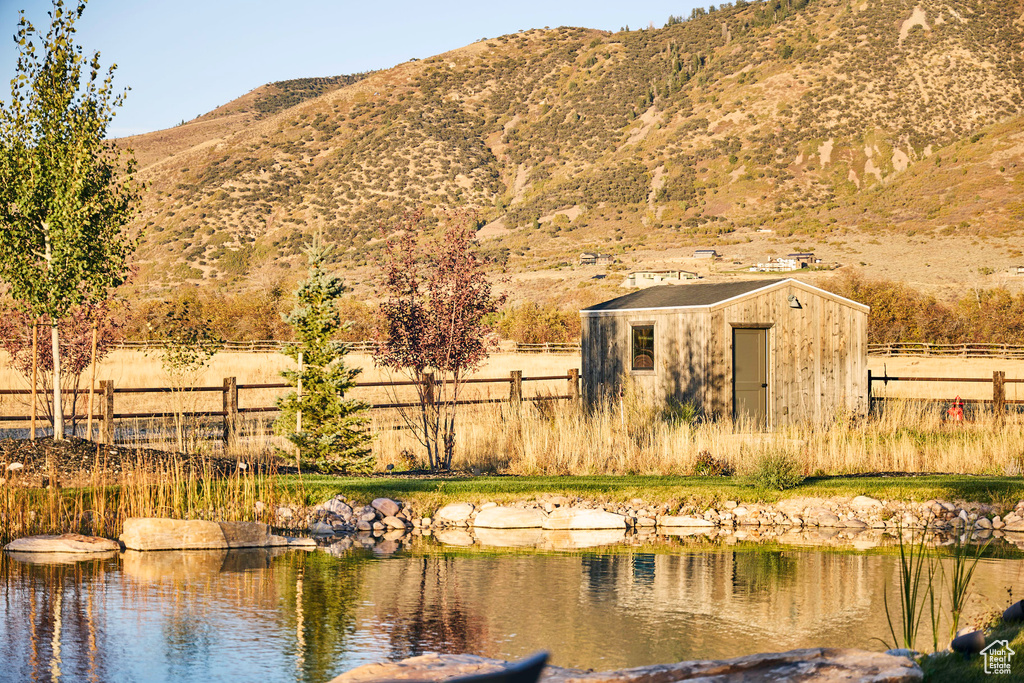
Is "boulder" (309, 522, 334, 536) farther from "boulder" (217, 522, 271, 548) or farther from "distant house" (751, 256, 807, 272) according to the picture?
"distant house" (751, 256, 807, 272)

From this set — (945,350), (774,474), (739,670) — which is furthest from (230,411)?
(945,350)

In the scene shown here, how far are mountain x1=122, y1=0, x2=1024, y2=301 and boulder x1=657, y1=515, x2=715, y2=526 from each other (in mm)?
49730

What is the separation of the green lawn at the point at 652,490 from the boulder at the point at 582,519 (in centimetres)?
48

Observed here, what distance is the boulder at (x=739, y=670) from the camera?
538cm

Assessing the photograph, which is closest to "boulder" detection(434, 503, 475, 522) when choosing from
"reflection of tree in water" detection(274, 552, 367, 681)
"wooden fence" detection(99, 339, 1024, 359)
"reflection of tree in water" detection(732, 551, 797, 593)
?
"reflection of tree in water" detection(274, 552, 367, 681)

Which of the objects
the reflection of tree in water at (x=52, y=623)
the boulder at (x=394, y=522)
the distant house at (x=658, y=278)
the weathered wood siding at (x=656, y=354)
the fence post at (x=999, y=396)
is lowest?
the reflection of tree in water at (x=52, y=623)

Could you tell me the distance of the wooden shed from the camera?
1955cm

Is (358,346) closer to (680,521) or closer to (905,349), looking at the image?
(905,349)

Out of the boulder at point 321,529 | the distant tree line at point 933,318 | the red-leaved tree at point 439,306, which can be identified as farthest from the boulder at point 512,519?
the distant tree line at point 933,318

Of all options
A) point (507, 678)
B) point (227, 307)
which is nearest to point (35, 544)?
point (507, 678)

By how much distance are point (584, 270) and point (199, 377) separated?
38.9m

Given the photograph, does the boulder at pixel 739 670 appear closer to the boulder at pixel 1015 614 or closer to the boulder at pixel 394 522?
the boulder at pixel 1015 614

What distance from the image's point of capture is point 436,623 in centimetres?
811

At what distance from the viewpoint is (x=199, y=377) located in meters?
30.1
